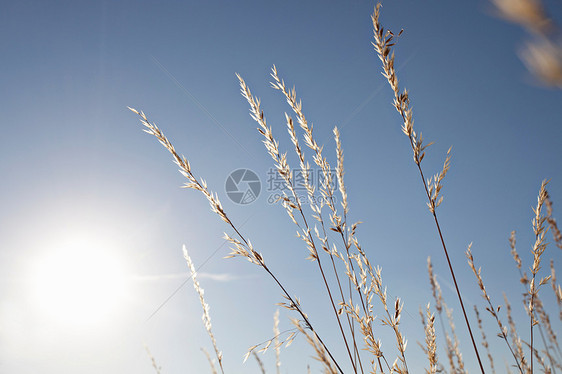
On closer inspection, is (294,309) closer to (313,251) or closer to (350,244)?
(313,251)

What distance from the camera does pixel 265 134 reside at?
2057 millimetres

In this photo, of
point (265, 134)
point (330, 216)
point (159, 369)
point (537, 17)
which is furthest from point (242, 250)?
point (159, 369)

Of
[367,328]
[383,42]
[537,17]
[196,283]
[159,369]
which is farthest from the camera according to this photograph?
[159,369]

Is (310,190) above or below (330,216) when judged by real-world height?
above

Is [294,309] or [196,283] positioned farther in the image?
[196,283]

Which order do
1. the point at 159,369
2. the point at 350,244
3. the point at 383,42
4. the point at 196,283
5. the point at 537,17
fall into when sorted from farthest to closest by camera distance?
the point at 159,369 < the point at 196,283 < the point at 350,244 < the point at 383,42 < the point at 537,17

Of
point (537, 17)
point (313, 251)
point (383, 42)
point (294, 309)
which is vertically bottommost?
point (537, 17)

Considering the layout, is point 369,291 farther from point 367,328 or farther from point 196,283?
point 196,283

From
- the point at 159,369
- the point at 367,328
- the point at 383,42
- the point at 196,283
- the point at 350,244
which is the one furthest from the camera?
the point at 159,369

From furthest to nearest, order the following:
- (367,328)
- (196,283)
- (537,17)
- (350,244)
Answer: (196,283)
(350,244)
(367,328)
(537,17)

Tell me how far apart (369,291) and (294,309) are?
412 mm

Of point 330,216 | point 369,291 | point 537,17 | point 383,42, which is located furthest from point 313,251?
point 537,17

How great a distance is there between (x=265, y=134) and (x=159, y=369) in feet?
7.54

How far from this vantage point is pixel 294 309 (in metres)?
1.73
